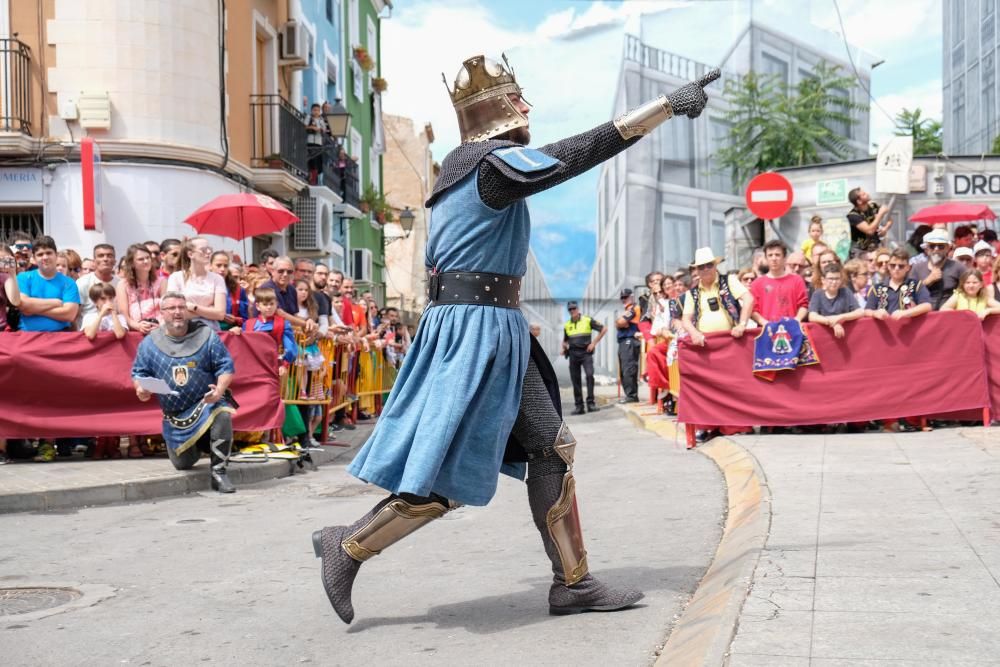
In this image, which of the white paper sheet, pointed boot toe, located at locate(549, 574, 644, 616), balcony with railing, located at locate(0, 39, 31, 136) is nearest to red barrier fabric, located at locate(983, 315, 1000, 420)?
the white paper sheet

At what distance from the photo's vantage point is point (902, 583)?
429 centimetres

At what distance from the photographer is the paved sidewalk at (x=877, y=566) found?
348 cm

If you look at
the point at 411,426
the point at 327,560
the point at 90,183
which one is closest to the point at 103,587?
the point at 327,560

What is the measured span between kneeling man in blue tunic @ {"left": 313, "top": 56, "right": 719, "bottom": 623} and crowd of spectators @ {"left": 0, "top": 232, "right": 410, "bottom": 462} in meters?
6.14

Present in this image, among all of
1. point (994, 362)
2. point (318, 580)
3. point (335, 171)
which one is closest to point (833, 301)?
point (994, 362)

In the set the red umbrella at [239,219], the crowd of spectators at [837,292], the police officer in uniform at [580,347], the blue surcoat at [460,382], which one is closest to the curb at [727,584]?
the blue surcoat at [460,382]

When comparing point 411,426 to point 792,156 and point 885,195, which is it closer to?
point 885,195

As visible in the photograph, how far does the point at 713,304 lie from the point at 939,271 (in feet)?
8.32

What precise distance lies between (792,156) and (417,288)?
2447 centimetres

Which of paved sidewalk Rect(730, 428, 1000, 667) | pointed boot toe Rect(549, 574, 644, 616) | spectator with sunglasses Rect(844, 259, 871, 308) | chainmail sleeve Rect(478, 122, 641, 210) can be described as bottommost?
pointed boot toe Rect(549, 574, 644, 616)

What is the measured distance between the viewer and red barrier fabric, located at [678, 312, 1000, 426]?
36.1 feet

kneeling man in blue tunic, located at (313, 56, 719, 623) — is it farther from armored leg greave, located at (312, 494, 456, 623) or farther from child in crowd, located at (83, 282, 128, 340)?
child in crowd, located at (83, 282, 128, 340)

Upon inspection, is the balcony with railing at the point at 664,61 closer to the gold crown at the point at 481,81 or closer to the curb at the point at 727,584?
the curb at the point at 727,584

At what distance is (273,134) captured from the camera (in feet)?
73.7
